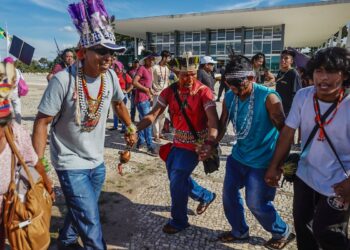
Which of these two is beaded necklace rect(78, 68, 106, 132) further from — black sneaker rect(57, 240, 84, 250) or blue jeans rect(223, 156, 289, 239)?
blue jeans rect(223, 156, 289, 239)

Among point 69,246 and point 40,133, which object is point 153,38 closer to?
point 69,246

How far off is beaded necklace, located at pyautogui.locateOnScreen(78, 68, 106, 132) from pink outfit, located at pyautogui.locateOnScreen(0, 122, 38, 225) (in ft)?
1.79

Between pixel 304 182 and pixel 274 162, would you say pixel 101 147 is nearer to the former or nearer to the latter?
pixel 274 162

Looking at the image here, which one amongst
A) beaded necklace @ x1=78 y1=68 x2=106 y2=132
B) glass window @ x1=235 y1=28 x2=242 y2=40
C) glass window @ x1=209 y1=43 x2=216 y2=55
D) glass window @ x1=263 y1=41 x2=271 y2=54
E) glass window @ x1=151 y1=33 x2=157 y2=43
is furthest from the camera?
glass window @ x1=151 y1=33 x2=157 y2=43

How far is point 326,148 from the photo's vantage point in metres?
2.34

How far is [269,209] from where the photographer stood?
298 cm

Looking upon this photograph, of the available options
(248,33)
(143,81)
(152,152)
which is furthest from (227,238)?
(248,33)

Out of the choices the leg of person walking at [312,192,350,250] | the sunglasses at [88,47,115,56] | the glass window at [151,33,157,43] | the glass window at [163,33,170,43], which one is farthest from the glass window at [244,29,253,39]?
the leg of person walking at [312,192,350,250]

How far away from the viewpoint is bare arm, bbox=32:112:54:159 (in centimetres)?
237

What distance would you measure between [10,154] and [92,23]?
4.05 ft

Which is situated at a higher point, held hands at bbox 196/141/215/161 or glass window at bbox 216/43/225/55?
glass window at bbox 216/43/225/55

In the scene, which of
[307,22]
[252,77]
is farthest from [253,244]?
[307,22]

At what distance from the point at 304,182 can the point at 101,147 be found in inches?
66.5

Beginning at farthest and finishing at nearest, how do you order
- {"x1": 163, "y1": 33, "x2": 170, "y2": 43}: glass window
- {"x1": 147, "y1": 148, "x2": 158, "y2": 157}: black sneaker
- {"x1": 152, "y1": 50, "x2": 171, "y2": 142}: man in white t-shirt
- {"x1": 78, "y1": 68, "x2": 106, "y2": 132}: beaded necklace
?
{"x1": 163, "y1": 33, "x2": 170, "y2": 43}: glass window
{"x1": 152, "y1": 50, "x2": 171, "y2": 142}: man in white t-shirt
{"x1": 147, "y1": 148, "x2": 158, "y2": 157}: black sneaker
{"x1": 78, "y1": 68, "x2": 106, "y2": 132}: beaded necklace
